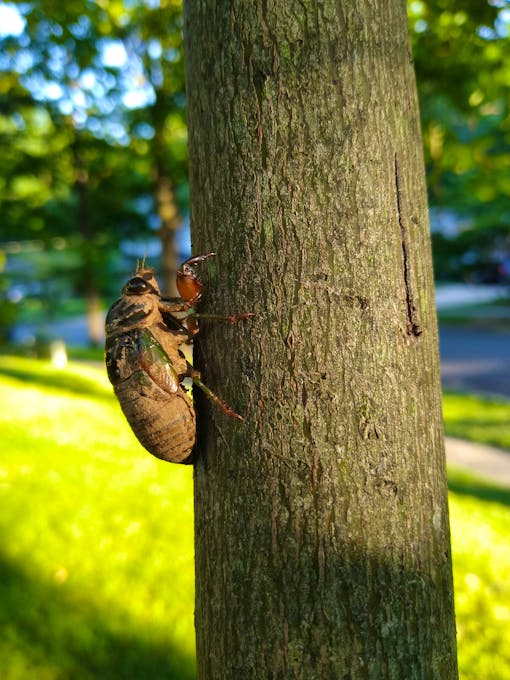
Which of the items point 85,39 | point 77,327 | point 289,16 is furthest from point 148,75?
point 77,327

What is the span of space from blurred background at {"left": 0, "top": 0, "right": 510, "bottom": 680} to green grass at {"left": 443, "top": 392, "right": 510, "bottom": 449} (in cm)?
5

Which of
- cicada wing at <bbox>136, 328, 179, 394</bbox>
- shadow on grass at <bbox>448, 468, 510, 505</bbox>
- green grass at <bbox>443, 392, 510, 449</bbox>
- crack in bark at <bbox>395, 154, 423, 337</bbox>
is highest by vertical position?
crack in bark at <bbox>395, 154, 423, 337</bbox>

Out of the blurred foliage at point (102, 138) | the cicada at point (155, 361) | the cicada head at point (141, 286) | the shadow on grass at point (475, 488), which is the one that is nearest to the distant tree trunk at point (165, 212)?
the blurred foliage at point (102, 138)

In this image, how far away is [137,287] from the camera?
2324mm

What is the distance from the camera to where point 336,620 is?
1581 millimetres

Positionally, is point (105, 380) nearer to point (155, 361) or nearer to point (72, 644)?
point (72, 644)

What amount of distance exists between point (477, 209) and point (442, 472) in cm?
2402

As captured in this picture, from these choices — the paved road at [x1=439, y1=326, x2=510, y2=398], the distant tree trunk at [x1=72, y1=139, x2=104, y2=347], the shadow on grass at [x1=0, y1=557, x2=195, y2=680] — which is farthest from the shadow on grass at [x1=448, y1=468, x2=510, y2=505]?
the distant tree trunk at [x1=72, y1=139, x2=104, y2=347]

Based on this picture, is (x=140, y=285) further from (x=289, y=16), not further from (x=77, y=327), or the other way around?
(x=77, y=327)

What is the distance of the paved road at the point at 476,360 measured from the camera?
13.4 m

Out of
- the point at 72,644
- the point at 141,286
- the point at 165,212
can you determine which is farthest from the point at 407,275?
the point at 165,212

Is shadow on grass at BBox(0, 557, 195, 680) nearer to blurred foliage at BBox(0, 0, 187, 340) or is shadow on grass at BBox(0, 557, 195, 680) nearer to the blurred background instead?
the blurred background

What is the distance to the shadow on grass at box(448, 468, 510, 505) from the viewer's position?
19.9 ft

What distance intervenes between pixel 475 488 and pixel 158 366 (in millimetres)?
5261
